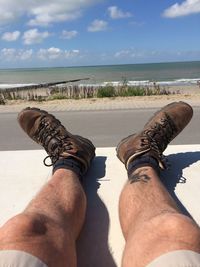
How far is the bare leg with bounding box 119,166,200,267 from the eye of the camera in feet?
4.01

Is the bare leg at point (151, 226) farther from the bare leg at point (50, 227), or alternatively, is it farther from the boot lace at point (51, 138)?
the boot lace at point (51, 138)

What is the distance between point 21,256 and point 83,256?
1.31 ft

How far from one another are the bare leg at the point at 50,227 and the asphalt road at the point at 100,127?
442 cm

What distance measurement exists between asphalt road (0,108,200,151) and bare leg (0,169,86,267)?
442 centimetres

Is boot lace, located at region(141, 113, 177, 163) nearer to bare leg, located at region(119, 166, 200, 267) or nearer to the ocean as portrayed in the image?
bare leg, located at region(119, 166, 200, 267)

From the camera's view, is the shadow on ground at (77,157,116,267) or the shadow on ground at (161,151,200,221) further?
the shadow on ground at (161,151,200,221)

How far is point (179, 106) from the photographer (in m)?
2.57

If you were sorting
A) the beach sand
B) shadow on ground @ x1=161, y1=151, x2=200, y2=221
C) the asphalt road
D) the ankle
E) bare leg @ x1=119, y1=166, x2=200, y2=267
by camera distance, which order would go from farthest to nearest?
the beach sand → the asphalt road → shadow on ground @ x1=161, y1=151, x2=200, y2=221 → the ankle → bare leg @ x1=119, y1=166, x2=200, y2=267

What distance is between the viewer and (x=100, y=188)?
2.15m

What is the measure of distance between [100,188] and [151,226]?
83cm

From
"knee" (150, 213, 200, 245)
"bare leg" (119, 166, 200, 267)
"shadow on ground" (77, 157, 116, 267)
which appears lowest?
"shadow on ground" (77, 157, 116, 267)

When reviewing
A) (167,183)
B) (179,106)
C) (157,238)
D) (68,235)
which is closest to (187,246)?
(157,238)

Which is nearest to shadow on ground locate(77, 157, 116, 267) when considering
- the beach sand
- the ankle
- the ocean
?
the ankle

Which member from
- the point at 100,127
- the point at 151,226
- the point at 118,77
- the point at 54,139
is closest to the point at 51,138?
the point at 54,139
